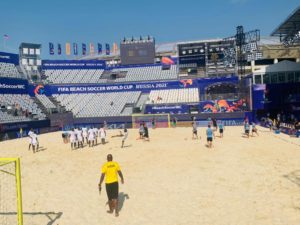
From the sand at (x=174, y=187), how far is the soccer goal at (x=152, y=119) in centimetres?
1920

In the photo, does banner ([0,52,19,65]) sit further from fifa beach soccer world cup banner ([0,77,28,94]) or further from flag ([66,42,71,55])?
flag ([66,42,71,55])

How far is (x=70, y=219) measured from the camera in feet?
28.3

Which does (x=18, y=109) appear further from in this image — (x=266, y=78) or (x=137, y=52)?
(x=266, y=78)

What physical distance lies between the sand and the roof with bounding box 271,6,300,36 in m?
19.0

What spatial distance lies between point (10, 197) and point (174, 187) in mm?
6343

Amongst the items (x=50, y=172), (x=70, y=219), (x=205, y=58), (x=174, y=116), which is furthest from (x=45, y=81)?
(x=70, y=219)

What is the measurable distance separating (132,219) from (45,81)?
45.5 meters

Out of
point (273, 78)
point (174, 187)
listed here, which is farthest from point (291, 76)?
point (174, 187)

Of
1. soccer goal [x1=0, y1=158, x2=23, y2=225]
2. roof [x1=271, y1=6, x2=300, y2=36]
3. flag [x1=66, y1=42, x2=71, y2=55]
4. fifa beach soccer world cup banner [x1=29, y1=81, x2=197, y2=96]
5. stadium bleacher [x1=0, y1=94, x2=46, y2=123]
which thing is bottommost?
soccer goal [x1=0, y1=158, x2=23, y2=225]

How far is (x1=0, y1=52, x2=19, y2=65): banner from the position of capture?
4303 centimetres

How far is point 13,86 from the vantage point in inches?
1623

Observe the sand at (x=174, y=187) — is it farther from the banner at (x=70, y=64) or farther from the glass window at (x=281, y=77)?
the banner at (x=70, y=64)

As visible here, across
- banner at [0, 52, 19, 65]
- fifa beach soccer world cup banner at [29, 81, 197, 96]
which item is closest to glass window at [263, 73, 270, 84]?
fifa beach soccer world cup banner at [29, 81, 197, 96]

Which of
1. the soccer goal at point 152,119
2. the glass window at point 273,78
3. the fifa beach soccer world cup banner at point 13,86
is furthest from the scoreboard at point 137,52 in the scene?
the glass window at point 273,78
